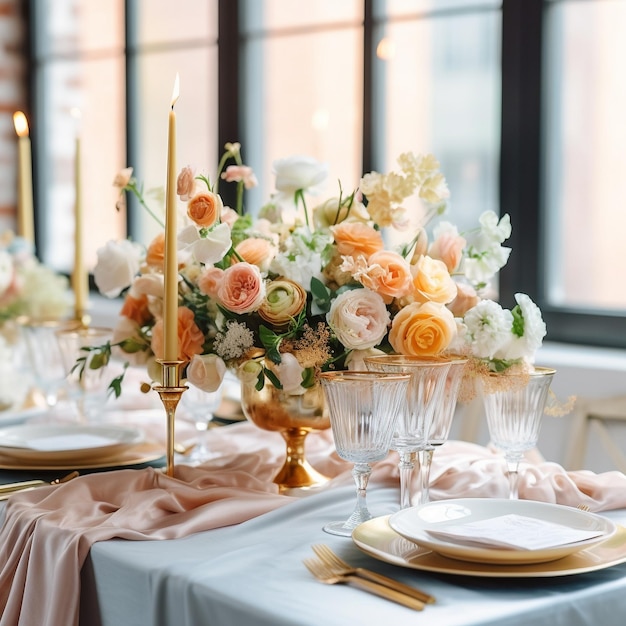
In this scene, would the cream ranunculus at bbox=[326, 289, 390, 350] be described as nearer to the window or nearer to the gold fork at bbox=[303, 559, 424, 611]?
the gold fork at bbox=[303, 559, 424, 611]

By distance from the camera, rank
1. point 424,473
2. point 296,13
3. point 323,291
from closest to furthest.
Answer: point 424,473 < point 323,291 < point 296,13

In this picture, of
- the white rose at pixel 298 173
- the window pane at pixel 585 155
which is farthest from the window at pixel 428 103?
the white rose at pixel 298 173

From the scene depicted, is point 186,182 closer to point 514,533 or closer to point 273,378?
point 273,378

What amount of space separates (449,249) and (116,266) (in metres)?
0.49

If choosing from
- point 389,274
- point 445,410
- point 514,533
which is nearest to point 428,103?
point 389,274

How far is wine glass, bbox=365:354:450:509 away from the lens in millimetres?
1147

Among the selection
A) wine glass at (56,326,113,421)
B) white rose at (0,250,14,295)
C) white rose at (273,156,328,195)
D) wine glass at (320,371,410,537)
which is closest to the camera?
wine glass at (320,371,410,537)

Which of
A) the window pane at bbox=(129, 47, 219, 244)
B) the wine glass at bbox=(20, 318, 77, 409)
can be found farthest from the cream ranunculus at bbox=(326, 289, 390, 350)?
the window pane at bbox=(129, 47, 219, 244)

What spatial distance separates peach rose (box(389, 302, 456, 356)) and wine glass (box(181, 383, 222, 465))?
38 centimetres

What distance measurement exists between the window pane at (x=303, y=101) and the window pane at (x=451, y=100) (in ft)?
0.39

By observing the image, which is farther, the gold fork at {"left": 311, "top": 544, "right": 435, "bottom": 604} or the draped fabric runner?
the draped fabric runner

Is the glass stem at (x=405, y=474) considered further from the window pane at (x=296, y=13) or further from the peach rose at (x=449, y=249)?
the window pane at (x=296, y=13)

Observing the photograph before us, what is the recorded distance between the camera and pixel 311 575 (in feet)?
3.40

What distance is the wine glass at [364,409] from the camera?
1.10 metres
